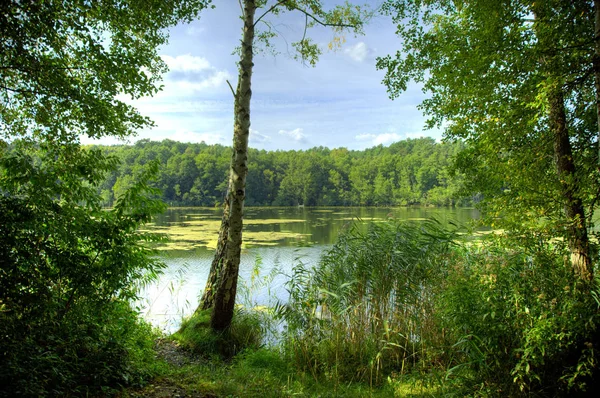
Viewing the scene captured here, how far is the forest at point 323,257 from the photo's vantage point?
2.84 meters

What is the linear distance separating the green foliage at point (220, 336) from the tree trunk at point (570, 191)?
4.05m

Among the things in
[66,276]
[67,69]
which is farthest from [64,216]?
[67,69]

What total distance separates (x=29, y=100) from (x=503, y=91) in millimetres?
5150

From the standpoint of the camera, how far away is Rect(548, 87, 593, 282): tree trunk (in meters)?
3.70

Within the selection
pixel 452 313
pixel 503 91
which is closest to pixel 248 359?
pixel 452 313

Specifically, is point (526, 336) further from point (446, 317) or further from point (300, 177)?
point (300, 177)

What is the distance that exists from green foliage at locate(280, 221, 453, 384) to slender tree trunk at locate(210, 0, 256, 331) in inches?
35.5

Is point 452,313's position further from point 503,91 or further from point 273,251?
point 273,251

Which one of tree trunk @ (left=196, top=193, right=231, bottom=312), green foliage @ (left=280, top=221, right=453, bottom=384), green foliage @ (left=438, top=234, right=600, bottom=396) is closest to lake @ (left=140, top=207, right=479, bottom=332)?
green foliage @ (left=280, top=221, right=453, bottom=384)

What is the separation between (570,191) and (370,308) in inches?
105

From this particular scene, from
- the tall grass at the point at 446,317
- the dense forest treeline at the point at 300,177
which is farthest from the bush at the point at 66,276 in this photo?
the dense forest treeline at the point at 300,177

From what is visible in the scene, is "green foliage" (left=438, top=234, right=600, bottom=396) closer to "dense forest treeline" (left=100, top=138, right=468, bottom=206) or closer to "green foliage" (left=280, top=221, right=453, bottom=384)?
"green foliage" (left=280, top=221, right=453, bottom=384)

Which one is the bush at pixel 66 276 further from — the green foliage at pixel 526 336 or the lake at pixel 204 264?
the green foliage at pixel 526 336

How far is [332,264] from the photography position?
5.65 meters
